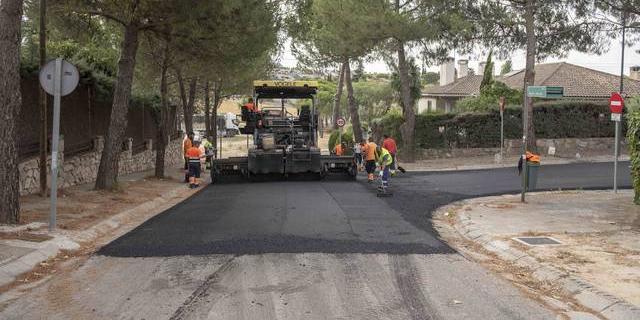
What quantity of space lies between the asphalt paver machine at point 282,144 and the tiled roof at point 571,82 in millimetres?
23524

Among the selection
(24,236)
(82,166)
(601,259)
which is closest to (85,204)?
(24,236)

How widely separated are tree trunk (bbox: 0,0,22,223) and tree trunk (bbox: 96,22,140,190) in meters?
5.96

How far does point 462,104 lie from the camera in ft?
120

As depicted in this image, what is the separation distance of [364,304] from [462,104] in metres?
31.7

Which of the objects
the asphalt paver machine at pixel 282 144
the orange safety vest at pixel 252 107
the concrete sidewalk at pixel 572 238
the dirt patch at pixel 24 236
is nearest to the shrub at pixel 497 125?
the asphalt paver machine at pixel 282 144

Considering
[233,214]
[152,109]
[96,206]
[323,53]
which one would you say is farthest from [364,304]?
[323,53]

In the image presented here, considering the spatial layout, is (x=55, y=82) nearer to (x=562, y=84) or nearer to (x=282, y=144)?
(x=282, y=144)

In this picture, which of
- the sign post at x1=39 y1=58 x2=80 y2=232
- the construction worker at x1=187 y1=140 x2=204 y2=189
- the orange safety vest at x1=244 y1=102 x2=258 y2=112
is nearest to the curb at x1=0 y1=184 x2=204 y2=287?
the sign post at x1=39 y1=58 x2=80 y2=232

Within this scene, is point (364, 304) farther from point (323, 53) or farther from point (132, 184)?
point (323, 53)

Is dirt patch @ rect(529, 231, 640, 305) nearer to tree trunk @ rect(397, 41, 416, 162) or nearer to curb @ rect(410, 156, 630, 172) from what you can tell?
curb @ rect(410, 156, 630, 172)

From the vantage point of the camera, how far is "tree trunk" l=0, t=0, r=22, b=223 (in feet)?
31.8

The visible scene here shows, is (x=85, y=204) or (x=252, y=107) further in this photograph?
(x=252, y=107)

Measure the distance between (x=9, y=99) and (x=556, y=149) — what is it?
92.1ft

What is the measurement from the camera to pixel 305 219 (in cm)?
1136
